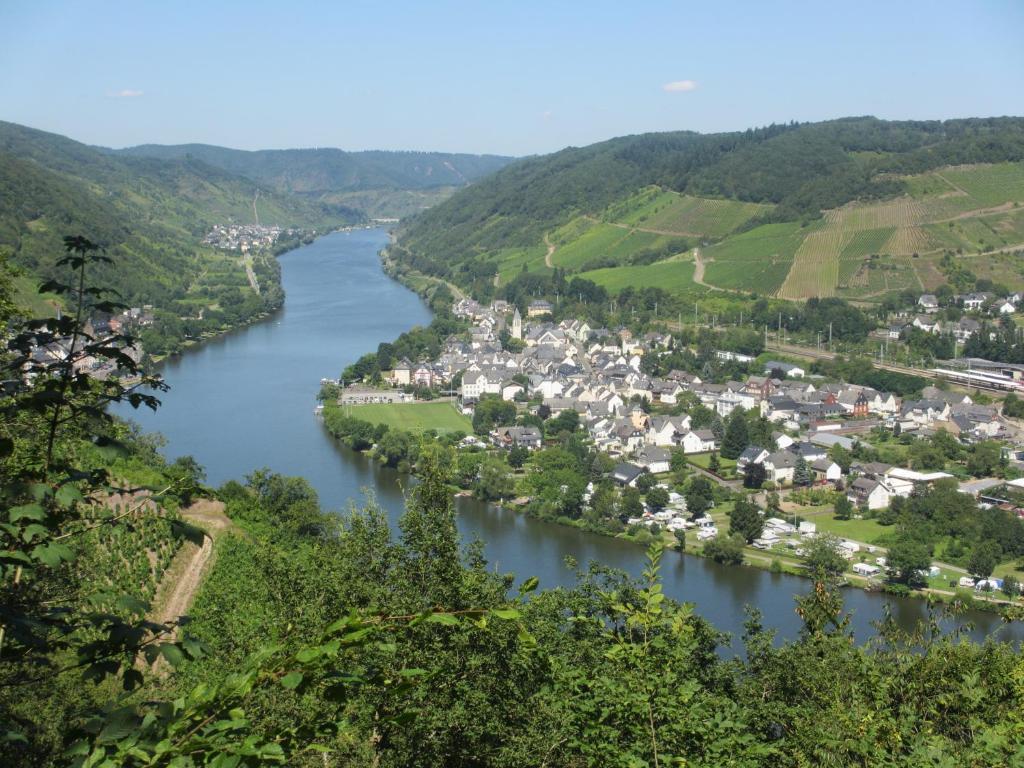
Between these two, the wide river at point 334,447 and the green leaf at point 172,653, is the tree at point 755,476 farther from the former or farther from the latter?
the green leaf at point 172,653

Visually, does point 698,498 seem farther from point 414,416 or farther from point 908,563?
point 414,416

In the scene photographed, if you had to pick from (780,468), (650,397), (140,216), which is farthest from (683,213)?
(140,216)

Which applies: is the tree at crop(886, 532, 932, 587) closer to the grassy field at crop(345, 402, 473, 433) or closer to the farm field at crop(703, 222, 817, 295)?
the grassy field at crop(345, 402, 473, 433)

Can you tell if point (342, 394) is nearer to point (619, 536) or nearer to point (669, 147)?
point (619, 536)

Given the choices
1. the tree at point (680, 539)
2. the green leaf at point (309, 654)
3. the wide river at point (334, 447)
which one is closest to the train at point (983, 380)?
the tree at point (680, 539)

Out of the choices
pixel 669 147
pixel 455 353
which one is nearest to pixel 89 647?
pixel 455 353

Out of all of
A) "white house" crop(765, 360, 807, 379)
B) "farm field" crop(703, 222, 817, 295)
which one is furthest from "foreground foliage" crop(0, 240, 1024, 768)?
"farm field" crop(703, 222, 817, 295)

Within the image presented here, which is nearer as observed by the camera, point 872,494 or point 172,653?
point 172,653

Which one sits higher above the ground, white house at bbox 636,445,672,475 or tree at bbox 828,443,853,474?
tree at bbox 828,443,853,474
